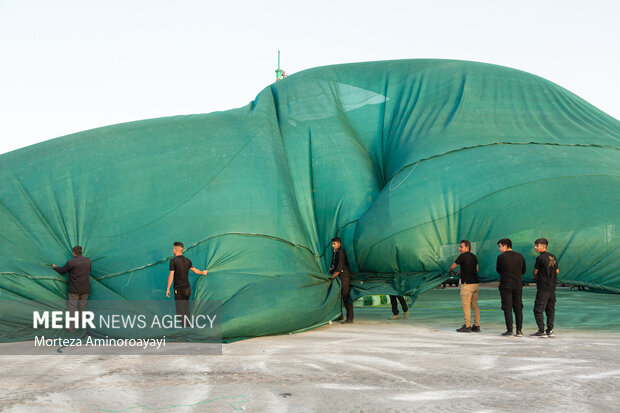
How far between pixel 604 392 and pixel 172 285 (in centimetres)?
517

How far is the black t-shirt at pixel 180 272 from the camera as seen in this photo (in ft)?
24.8

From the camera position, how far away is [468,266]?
8055 millimetres

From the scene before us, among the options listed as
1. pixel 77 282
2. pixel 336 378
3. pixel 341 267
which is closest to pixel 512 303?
pixel 341 267

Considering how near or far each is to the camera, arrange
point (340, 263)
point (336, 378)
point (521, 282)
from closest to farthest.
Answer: point (336, 378), point (521, 282), point (340, 263)

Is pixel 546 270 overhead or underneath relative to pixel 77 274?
underneath

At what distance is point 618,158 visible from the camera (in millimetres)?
8727

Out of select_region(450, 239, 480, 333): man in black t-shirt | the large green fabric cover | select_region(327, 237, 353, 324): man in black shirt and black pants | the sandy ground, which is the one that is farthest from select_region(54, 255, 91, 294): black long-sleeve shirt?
select_region(450, 239, 480, 333): man in black t-shirt

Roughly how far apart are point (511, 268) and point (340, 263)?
7.49 feet

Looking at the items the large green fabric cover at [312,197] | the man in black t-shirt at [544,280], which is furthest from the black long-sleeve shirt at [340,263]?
the man in black t-shirt at [544,280]

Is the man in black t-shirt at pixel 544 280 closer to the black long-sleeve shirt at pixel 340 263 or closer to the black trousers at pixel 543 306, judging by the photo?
the black trousers at pixel 543 306

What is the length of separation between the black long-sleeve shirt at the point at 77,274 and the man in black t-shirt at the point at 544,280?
5.48 m

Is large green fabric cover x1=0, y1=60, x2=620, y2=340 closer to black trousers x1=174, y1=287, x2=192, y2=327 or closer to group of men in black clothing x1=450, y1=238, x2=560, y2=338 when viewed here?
black trousers x1=174, y1=287, x2=192, y2=327

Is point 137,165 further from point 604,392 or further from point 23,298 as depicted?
point 604,392

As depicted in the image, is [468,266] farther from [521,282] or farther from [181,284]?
[181,284]
